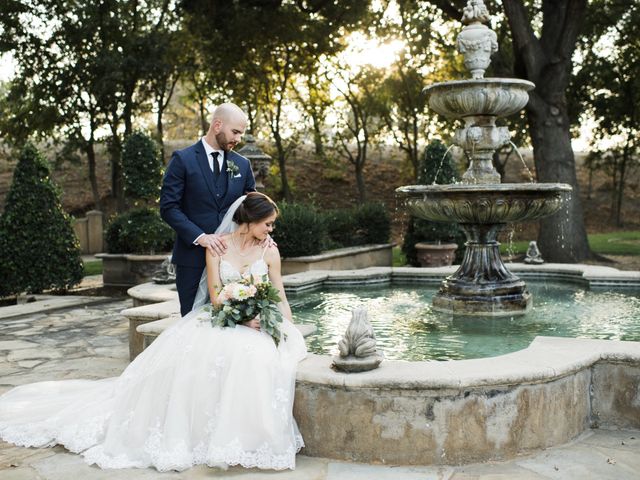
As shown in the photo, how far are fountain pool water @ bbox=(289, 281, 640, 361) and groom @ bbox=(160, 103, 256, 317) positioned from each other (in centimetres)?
134

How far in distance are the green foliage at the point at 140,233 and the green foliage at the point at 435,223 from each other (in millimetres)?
5091

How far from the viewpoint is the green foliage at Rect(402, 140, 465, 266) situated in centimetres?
1443

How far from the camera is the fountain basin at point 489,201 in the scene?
22.2ft

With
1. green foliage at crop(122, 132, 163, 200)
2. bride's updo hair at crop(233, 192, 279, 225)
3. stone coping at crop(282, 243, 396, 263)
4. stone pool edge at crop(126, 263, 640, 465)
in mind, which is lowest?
stone pool edge at crop(126, 263, 640, 465)

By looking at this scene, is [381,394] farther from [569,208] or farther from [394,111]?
[394,111]

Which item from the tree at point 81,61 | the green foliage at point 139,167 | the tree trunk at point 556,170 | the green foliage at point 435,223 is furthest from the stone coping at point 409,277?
the tree at point 81,61

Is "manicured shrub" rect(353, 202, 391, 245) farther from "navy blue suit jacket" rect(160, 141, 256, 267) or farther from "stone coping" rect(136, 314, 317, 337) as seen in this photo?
"navy blue suit jacket" rect(160, 141, 256, 267)

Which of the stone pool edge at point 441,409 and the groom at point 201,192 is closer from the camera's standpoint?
the stone pool edge at point 441,409

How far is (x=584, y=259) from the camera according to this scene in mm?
15414

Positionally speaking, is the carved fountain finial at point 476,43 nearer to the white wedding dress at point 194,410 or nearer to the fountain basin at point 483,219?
the fountain basin at point 483,219

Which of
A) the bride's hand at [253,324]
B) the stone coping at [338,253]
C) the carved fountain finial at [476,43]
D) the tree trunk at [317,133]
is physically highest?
the tree trunk at [317,133]

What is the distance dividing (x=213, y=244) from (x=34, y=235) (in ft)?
24.1

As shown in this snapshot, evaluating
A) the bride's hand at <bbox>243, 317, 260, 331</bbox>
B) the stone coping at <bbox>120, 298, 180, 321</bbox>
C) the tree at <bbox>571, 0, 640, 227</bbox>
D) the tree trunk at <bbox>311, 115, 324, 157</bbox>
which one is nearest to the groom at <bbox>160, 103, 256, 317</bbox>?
the bride's hand at <bbox>243, 317, 260, 331</bbox>

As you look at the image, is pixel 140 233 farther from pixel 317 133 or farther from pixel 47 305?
pixel 317 133
